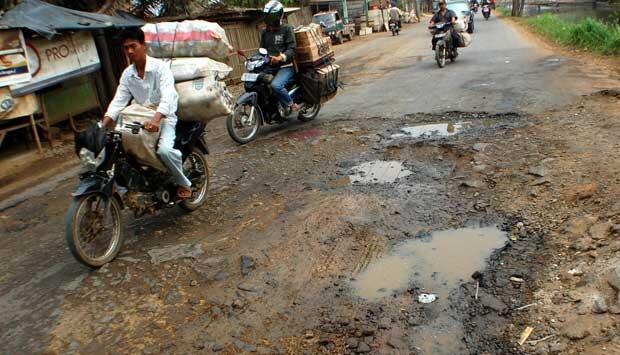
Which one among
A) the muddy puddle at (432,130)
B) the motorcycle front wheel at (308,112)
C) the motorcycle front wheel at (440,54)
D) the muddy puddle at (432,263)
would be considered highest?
the motorcycle front wheel at (440,54)

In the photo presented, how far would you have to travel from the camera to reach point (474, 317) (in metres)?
2.88

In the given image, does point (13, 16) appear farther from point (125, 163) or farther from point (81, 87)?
point (125, 163)

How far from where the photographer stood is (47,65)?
8633 mm

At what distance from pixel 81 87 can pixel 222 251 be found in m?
7.46

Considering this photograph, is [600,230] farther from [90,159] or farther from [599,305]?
[90,159]

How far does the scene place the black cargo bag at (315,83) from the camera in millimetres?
7559

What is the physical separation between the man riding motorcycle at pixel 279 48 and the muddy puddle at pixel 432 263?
3995mm

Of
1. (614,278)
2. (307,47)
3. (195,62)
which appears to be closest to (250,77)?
(307,47)

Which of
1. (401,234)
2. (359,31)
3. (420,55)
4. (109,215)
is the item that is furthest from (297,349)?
(359,31)

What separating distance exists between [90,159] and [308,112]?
4.88 meters

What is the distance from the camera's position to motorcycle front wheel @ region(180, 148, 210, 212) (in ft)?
16.1

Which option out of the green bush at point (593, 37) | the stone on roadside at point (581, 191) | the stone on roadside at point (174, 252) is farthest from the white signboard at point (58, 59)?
the green bush at point (593, 37)

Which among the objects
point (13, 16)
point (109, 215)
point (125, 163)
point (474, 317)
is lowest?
point (474, 317)

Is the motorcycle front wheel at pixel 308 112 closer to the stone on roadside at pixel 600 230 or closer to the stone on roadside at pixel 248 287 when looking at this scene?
the stone on roadside at pixel 248 287
